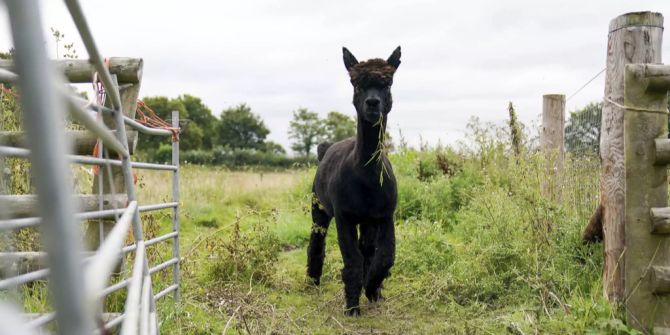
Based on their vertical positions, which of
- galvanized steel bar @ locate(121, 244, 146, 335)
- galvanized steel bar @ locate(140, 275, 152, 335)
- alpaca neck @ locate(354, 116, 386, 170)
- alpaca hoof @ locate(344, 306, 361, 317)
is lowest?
alpaca hoof @ locate(344, 306, 361, 317)

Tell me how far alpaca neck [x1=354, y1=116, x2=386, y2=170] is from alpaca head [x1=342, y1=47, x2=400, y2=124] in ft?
0.27

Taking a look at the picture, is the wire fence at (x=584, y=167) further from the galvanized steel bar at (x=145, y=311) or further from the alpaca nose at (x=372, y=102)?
the galvanized steel bar at (x=145, y=311)

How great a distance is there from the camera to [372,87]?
4.95 metres

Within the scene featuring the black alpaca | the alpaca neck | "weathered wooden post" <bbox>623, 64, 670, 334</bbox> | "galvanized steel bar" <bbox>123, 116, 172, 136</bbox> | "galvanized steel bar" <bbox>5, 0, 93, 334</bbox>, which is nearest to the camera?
"galvanized steel bar" <bbox>5, 0, 93, 334</bbox>

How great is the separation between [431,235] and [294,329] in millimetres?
2679

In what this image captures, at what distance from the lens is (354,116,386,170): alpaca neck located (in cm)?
511

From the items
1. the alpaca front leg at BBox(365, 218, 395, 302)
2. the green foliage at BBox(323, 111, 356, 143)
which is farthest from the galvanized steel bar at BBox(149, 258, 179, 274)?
the green foliage at BBox(323, 111, 356, 143)

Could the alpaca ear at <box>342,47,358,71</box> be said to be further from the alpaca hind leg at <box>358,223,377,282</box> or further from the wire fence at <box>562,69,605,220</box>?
the wire fence at <box>562,69,605,220</box>

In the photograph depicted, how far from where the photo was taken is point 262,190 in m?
15.0

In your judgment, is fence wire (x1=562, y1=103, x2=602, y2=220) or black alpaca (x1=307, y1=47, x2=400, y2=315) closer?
black alpaca (x1=307, y1=47, x2=400, y2=315)

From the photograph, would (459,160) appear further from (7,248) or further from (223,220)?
(7,248)

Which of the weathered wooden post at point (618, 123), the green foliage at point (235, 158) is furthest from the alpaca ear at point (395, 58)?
the green foliage at point (235, 158)

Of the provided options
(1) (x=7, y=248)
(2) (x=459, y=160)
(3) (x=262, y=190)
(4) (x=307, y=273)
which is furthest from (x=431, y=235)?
(3) (x=262, y=190)

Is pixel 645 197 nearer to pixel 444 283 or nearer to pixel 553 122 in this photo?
pixel 444 283
